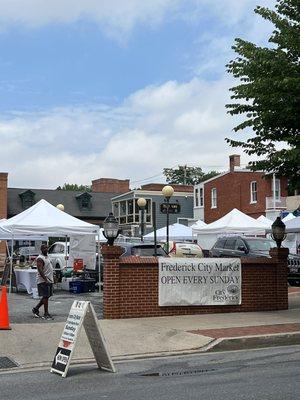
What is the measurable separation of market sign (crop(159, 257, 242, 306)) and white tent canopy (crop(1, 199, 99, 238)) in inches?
224

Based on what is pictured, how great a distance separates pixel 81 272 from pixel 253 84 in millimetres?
9694

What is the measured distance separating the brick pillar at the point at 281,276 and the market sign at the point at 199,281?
114cm

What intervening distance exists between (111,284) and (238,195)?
35554mm

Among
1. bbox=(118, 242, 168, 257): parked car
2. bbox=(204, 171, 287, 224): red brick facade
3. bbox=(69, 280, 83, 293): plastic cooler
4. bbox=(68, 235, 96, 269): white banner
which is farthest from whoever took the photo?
bbox=(204, 171, 287, 224): red brick facade

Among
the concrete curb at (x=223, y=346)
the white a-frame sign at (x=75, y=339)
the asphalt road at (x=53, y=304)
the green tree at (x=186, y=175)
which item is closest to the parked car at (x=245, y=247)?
the asphalt road at (x=53, y=304)

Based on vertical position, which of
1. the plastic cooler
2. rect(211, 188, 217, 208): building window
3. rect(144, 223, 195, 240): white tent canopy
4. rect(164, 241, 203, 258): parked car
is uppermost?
rect(211, 188, 217, 208): building window

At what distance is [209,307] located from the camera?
14.9 m

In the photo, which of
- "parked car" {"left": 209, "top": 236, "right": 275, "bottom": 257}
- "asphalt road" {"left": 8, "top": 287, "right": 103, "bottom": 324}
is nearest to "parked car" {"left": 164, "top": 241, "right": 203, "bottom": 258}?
"parked car" {"left": 209, "top": 236, "right": 275, "bottom": 257}

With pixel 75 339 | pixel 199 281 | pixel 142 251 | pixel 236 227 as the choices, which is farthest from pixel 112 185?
pixel 75 339

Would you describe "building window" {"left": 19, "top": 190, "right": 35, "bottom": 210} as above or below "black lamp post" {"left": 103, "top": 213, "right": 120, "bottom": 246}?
above

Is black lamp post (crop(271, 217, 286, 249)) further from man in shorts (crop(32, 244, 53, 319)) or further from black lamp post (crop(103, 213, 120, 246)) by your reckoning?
man in shorts (crop(32, 244, 53, 319))

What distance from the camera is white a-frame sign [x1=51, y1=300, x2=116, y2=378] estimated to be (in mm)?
→ 8344

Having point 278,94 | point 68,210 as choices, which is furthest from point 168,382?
point 68,210

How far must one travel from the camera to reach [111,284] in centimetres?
1382
